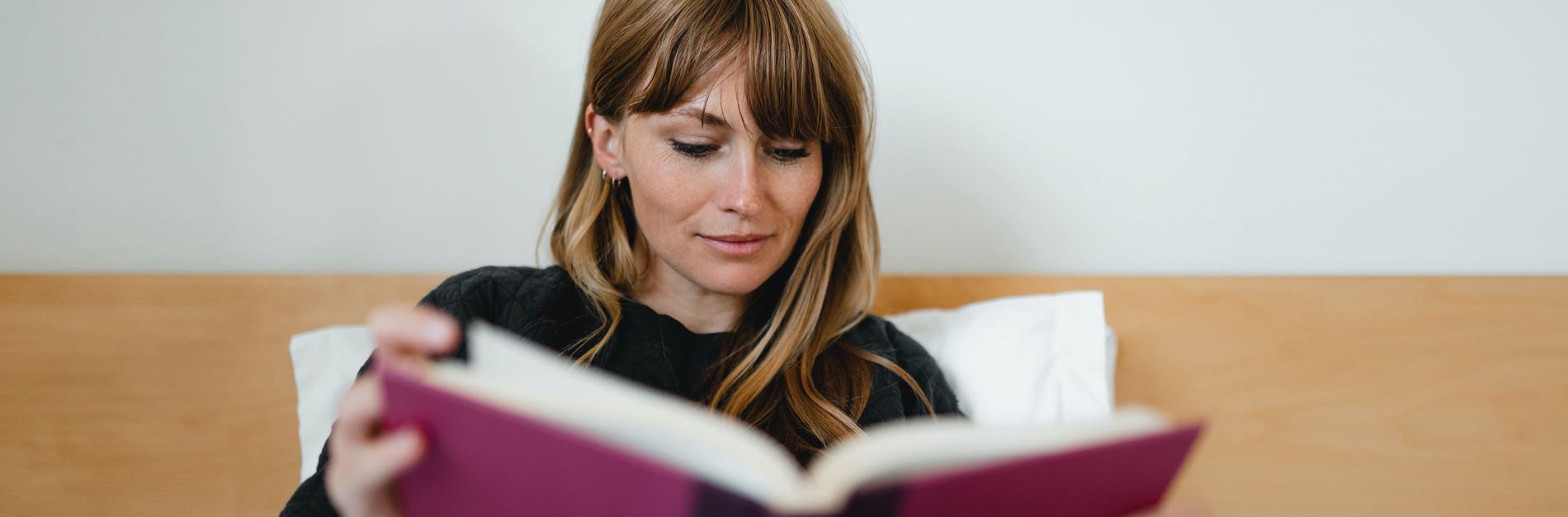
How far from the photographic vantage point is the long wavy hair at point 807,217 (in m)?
0.89

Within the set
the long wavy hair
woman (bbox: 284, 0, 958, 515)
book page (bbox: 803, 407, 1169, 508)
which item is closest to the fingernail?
book page (bbox: 803, 407, 1169, 508)

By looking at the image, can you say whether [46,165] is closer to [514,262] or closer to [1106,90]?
[514,262]

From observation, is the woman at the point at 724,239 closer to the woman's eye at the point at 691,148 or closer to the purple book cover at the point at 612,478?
the woman's eye at the point at 691,148

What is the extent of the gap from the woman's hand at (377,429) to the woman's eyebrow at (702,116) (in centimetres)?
42

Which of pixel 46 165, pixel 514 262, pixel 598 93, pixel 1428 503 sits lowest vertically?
pixel 1428 503

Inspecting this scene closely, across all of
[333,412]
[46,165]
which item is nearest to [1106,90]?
[333,412]

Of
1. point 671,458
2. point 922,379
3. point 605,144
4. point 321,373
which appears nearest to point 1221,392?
point 922,379

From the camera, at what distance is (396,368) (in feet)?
1.44

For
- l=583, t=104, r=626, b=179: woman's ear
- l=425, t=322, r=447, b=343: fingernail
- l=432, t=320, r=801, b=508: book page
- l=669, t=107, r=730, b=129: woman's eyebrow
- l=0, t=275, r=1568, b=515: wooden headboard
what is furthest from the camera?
l=0, t=275, r=1568, b=515: wooden headboard

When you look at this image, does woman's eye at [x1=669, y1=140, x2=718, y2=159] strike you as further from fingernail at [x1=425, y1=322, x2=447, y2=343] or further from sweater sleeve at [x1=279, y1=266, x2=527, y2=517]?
fingernail at [x1=425, y1=322, x2=447, y2=343]

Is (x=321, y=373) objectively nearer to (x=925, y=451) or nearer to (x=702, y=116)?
(x=702, y=116)

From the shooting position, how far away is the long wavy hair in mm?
891

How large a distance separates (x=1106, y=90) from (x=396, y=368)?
1.06 metres

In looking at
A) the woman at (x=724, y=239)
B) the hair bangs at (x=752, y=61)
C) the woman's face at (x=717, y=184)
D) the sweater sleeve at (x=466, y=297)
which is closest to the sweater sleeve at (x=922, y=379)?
the woman at (x=724, y=239)
